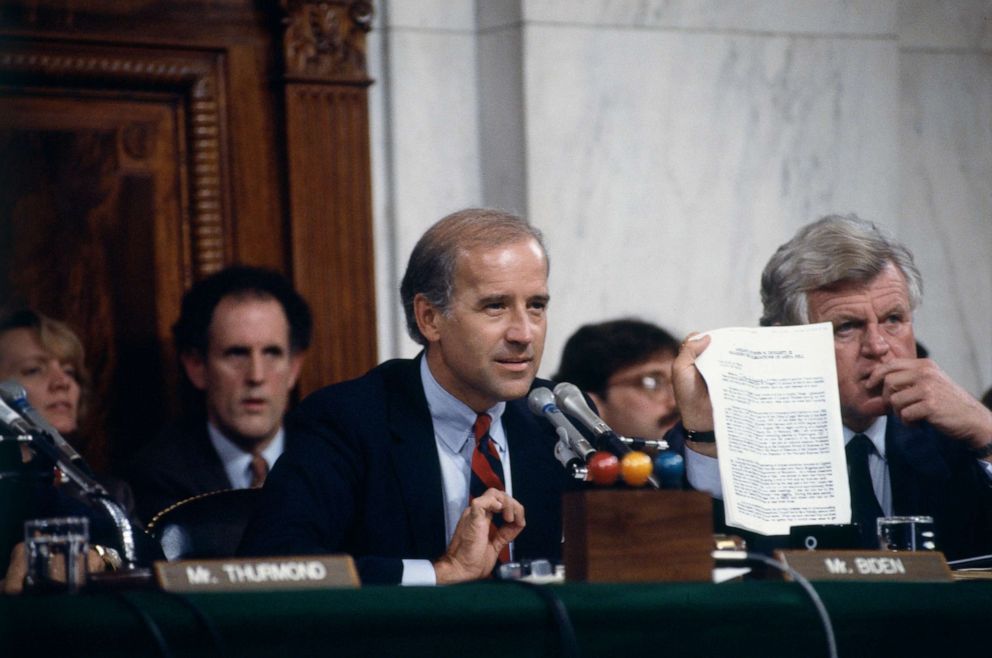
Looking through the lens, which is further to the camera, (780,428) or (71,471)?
(780,428)

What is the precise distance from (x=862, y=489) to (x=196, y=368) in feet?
6.46

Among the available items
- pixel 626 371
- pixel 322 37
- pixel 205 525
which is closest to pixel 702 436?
pixel 205 525

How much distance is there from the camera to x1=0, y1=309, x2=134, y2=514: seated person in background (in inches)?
179

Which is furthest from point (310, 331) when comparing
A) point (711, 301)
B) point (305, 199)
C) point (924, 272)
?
point (924, 272)

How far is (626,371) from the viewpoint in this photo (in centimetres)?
482

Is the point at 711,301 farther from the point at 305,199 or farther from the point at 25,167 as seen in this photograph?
the point at 25,167

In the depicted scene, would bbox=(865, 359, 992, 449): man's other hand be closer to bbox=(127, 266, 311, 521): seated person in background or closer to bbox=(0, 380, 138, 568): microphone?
bbox=(0, 380, 138, 568): microphone

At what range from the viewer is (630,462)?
252cm

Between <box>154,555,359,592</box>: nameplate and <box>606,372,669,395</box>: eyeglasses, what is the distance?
256 centimetres

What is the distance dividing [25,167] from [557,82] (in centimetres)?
152

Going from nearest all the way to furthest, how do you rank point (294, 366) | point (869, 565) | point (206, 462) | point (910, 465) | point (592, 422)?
point (869, 565) < point (592, 422) < point (910, 465) < point (206, 462) < point (294, 366)

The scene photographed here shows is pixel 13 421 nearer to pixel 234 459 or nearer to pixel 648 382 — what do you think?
pixel 234 459

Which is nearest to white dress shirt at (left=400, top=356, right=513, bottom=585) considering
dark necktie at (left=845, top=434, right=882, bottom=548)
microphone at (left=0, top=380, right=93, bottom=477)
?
dark necktie at (left=845, top=434, right=882, bottom=548)

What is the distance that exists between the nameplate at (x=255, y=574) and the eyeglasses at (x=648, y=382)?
8.41 feet
